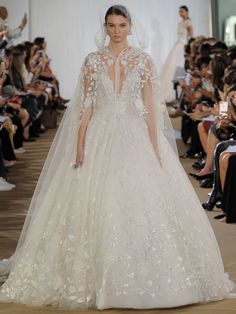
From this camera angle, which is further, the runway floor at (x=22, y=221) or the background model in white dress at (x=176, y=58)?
the background model in white dress at (x=176, y=58)

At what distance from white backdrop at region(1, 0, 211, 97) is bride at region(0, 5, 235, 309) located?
1434 cm

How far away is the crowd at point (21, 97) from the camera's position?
33.6 feet

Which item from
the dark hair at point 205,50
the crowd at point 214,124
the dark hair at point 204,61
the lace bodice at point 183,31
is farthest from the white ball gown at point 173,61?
the dark hair at point 204,61

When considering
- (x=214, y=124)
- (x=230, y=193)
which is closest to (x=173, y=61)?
(x=214, y=124)

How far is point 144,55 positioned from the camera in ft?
16.6

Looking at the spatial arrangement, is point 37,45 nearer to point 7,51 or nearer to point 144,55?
point 7,51

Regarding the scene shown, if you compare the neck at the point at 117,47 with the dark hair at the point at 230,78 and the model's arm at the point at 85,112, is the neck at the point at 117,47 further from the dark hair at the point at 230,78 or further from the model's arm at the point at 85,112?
the dark hair at the point at 230,78

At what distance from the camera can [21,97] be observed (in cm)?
1238

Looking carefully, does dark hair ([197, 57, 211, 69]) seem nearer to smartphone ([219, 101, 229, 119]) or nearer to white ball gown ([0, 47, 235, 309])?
smartphone ([219, 101, 229, 119])

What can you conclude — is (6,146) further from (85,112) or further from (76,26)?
(76,26)

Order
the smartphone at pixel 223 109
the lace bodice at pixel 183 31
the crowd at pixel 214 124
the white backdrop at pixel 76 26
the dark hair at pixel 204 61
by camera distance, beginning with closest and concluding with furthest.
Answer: the crowd at pixel 214 124, the smartphone at pixel 223 109, the dark hair at pixel 204 61, the lace bodice at pixel 183 31, the white backdrop at pixel 76 26

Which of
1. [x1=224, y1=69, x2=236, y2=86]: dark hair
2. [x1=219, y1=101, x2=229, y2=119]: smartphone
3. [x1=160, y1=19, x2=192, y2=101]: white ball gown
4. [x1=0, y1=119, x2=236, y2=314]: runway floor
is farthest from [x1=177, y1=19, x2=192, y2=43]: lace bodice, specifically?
[x1=219, y1=101, x2=229, y2=119]: smartphone

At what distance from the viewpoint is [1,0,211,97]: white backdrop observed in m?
19.4

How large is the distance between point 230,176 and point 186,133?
4671 millimetres
